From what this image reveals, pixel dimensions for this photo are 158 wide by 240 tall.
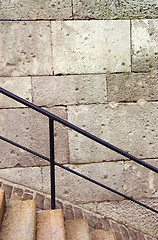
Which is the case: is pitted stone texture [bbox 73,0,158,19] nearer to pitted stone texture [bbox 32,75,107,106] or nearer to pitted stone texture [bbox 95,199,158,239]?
pitted stone texture [bbox 32,75,107,106]

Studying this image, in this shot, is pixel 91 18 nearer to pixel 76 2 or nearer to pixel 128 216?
pixel 76 2

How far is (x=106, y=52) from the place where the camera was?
2797 millimetres

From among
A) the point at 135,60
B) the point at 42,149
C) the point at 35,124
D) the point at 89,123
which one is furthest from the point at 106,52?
the point at 42,149

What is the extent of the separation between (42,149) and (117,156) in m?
0.96

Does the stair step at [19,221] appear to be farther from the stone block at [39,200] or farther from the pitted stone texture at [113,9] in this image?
Answer: the pitted stone texture at [113,9]

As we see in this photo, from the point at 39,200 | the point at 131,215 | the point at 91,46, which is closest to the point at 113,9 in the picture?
the point at 91,46

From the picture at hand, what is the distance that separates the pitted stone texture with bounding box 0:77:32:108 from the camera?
272 cm

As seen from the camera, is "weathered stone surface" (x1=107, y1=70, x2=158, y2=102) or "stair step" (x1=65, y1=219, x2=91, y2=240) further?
"weathered stone surface" (x1=107, y1=70, x2=158, y2=102)

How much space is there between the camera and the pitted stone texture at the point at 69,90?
275 cm

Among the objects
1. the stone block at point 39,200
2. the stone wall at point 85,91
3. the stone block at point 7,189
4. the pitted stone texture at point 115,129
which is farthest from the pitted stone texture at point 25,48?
the stone block at point 39,200

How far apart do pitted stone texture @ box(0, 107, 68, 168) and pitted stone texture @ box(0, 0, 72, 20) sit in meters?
1.13

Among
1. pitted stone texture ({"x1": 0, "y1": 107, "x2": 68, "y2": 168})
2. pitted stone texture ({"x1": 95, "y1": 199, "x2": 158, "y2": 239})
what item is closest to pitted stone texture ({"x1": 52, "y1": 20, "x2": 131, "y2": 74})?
pitted stone texture ({"x1": 0, "y1": 107, "x2": 68, "y2": 168})

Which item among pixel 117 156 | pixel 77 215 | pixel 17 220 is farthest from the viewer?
pixel 117 156

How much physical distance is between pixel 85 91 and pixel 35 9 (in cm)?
117
